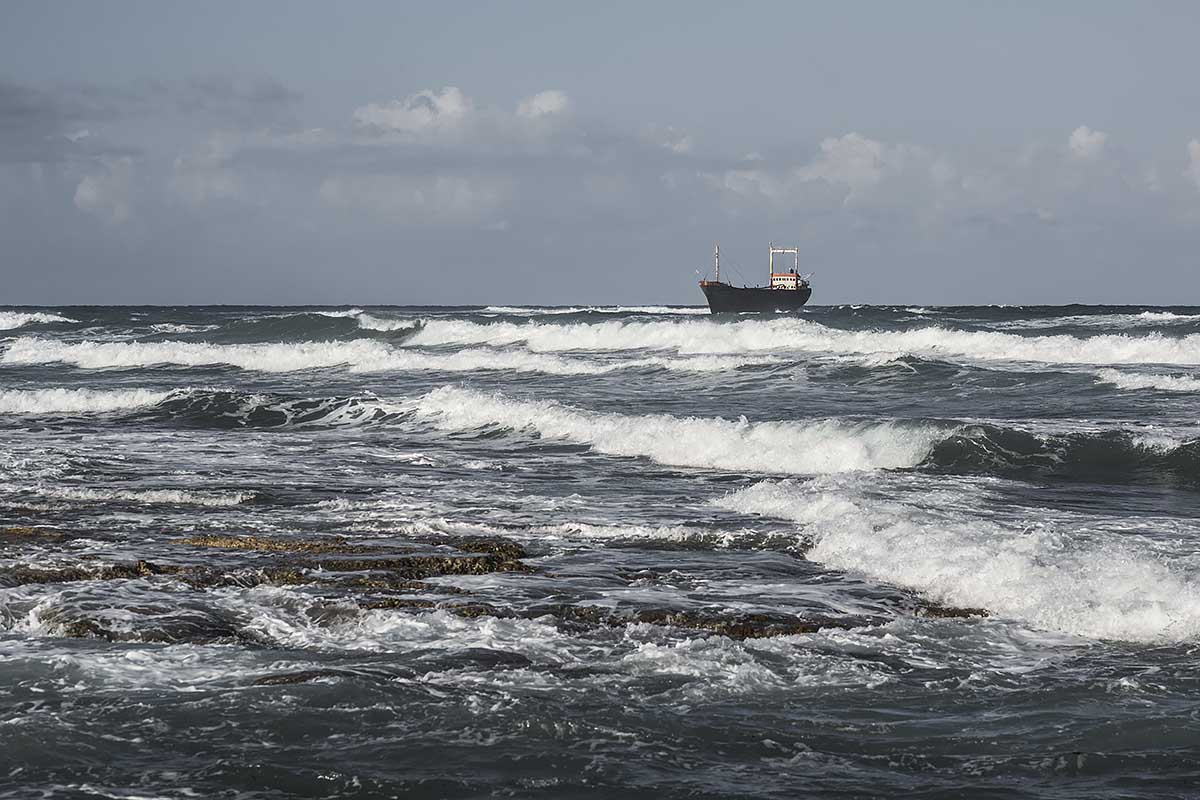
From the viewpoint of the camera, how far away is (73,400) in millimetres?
24875

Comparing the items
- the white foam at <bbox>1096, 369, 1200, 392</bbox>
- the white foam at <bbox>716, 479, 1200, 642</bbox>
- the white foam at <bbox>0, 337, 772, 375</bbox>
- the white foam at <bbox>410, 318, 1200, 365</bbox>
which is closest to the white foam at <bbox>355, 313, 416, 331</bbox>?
the white foam at <bbox>410, 318, 1200, 365</bbox>

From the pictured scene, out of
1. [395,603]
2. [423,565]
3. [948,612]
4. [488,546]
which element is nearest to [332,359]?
[488,546]

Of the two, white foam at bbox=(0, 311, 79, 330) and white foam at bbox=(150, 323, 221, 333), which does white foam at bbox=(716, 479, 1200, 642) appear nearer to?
white foam at bbox=(150, 323, 221, 333)

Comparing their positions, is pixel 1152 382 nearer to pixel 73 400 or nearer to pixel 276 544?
pixel 276 544

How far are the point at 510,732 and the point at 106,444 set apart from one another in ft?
46.2

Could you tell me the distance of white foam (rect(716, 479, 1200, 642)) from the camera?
762cm

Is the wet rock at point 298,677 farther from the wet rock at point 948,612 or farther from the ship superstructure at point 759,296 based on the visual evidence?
the ship superstructure at point 759,296

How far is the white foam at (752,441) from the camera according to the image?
16547 mm

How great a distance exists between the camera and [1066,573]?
857 centimetres

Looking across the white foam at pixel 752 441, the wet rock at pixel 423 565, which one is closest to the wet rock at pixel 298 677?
the wet rock at pixel 423 565

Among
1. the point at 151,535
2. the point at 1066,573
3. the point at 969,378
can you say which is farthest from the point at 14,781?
the point at 969,378

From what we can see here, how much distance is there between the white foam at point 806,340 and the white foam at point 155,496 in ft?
87.8

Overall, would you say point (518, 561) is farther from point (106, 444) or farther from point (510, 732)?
point (106, 444)

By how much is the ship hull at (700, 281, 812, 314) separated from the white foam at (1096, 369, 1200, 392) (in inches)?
1901
